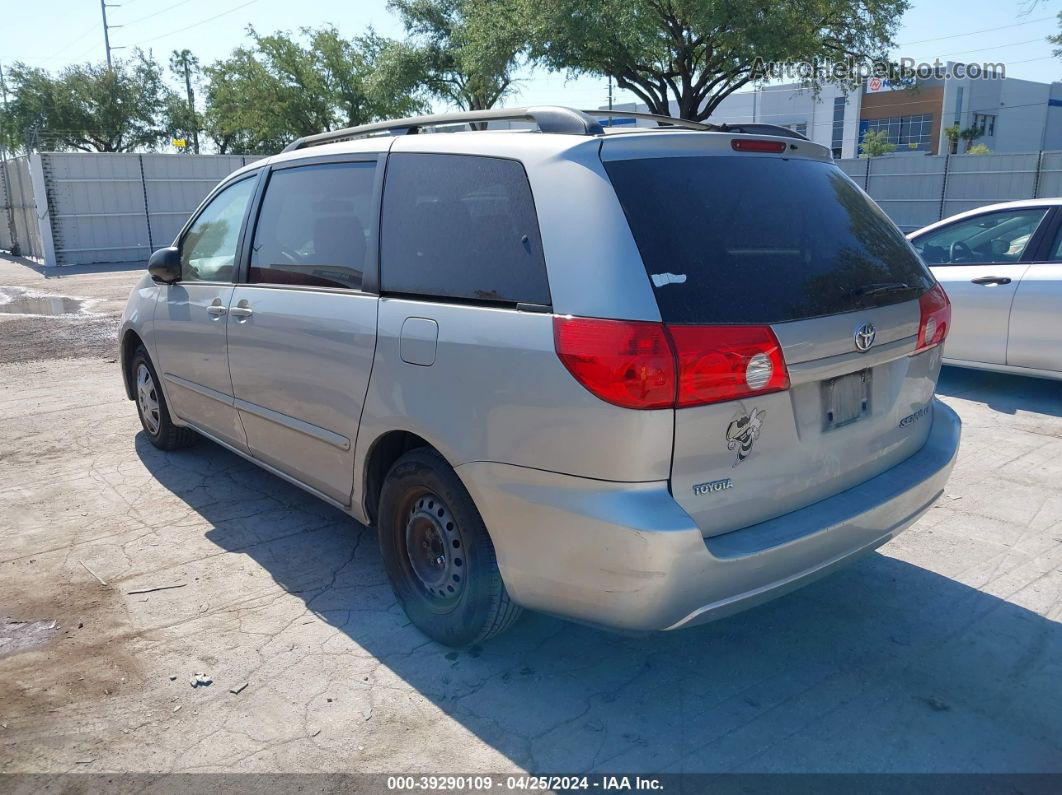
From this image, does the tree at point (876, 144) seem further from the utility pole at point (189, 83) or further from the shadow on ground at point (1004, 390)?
the shadow on ground at point (1004, 390)

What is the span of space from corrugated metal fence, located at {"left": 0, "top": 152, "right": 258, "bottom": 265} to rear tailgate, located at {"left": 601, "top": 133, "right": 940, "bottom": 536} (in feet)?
73.6

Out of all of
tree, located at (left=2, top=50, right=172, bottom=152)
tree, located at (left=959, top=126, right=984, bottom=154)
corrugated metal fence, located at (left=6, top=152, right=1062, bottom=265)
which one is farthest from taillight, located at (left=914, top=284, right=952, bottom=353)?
tree, located at (left=959, top=126, right=984, bottom=154)

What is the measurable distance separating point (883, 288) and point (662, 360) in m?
1.14

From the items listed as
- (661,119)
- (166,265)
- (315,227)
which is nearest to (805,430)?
(661,119)

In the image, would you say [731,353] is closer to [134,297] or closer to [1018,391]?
[134,297]

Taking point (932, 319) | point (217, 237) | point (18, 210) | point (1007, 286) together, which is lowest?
point (1007, 286)

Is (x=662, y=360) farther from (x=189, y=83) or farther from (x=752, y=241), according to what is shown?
(x=189, y=83)

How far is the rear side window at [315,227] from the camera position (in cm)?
364

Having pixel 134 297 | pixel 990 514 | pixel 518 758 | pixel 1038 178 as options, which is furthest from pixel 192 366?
pixel 1038 178

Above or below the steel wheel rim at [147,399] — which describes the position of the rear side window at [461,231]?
above

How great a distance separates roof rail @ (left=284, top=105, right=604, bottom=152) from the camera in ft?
9.70

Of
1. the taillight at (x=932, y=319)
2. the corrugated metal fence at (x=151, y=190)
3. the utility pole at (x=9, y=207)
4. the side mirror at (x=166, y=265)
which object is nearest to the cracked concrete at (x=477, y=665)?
the taillight at (x=932, y=319)

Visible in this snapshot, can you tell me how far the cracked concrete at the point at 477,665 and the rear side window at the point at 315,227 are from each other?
139 cm

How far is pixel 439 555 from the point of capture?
3312 millimetres
